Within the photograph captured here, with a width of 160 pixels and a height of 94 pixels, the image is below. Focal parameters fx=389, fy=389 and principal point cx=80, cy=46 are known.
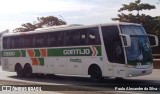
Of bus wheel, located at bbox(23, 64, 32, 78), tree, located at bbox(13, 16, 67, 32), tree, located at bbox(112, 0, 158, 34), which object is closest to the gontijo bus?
bus wheel, located at bbox(23, 64, 32, 78)

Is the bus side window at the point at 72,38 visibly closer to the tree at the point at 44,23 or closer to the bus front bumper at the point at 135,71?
the bus front bumper at the point at 135,71

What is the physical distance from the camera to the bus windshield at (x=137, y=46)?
1816 centimetres

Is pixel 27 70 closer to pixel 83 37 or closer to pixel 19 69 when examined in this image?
pixel 19 69

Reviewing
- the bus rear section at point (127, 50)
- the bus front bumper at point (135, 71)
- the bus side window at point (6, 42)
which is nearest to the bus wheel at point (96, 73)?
the bus rear section at point (127, 50)

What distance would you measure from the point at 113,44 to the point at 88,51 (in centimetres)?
190

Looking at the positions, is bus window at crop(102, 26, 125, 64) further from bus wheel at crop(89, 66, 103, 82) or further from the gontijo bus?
bus wheel at crop(89, 66, 103, 82)

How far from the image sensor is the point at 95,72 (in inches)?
780

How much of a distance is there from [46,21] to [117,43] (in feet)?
161

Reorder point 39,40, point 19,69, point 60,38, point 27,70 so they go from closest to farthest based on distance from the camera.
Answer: point 60,38 → point 39,40 → point 27,70 → point 19,69

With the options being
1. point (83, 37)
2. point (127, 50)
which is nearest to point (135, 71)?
point (127, 50)

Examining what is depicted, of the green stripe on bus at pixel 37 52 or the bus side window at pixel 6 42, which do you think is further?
the bus side window at pixel 6 42

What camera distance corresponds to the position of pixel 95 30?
19.7 m

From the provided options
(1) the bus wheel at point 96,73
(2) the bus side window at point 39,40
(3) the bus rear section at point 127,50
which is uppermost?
(2) the bus side window at point 39,40

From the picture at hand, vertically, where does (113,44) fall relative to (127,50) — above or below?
above
